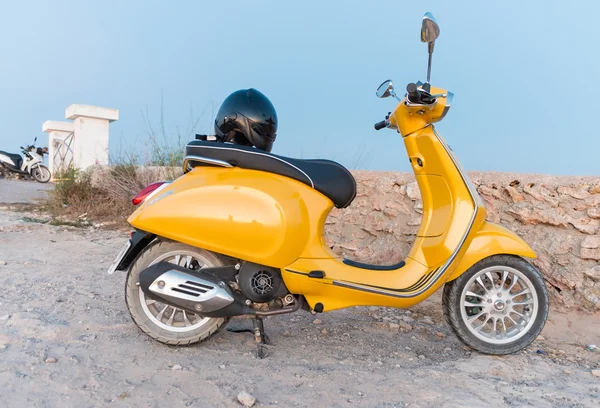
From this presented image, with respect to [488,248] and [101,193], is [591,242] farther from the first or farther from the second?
[101,193]

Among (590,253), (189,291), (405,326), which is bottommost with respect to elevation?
(405,326)

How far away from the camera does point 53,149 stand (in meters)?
14.9

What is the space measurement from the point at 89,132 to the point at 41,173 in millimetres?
3319

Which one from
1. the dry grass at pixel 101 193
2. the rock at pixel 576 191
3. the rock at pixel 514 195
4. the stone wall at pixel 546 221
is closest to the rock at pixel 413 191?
the stone wall at pixel 546 221

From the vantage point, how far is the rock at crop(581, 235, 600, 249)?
340 cm

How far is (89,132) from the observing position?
1198 cm

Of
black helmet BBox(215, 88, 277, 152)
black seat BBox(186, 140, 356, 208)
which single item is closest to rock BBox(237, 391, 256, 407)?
black seat BBox(186, 140, 356, 208)

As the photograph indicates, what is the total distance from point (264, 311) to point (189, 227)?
0.57 meters

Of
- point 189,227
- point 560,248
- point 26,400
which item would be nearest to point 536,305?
point 560,248

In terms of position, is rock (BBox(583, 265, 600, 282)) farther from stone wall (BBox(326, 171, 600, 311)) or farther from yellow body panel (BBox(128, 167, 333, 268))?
yellow body panel (BBox(128, 167, 333, 268))

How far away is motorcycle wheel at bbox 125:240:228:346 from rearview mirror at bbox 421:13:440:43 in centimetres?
161

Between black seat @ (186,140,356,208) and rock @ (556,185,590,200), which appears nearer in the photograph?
black seat @ (186,140,356,208)

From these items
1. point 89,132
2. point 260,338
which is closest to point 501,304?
point 260,338

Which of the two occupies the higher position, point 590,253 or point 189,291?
point 590,253
